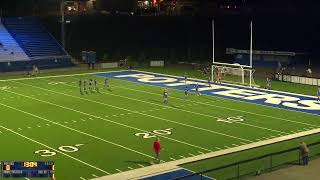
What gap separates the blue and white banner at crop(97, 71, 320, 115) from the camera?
30.7 m

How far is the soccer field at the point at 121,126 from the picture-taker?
20.4 m

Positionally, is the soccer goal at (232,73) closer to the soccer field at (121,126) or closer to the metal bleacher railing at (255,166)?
the soccer field at (121,126)

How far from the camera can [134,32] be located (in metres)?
62.7

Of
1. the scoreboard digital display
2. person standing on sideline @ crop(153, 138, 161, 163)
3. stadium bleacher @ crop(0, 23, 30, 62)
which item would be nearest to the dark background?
stadium bleacher @ crop(0, 23, 30, 62)

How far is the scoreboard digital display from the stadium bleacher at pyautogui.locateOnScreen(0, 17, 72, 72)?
35.0 metres

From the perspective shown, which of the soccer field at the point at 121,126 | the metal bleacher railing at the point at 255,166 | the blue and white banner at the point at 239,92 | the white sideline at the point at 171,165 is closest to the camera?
the metal bleacher railing at the point at 255,166

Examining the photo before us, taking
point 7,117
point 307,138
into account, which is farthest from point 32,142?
point 307,138

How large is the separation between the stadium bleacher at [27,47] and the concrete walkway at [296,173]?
34.4 meters

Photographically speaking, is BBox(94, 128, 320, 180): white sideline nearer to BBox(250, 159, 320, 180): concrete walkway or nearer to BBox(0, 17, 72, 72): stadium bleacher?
BBox(250, 159, 320, 180): concrete walkway

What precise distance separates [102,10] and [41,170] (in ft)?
189

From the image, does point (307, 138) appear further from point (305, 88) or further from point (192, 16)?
point (192, 16)

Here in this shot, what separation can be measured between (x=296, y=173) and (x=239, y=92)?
18252mm

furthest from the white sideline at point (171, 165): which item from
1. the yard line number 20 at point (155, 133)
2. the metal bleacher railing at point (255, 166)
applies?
the yard line number 20 at point (155, 133)

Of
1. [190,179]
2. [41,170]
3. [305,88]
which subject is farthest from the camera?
[305,88]
